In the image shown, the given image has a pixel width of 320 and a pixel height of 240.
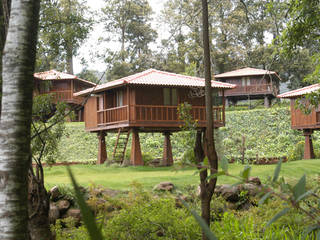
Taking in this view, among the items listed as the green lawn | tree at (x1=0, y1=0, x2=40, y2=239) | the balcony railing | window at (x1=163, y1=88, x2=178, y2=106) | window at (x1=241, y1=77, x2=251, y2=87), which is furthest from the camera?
window at (x1=241, y1=77, x2=251, y2=87)

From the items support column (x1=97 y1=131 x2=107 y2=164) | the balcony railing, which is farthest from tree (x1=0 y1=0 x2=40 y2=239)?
support column (x1=97 y1=131 x2=107 y2=164)

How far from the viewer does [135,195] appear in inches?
368

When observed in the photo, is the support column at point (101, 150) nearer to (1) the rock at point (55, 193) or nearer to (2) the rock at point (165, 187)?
(2) the rock at point (165, 187)

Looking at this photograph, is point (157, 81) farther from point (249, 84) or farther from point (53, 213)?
point (249, 84)

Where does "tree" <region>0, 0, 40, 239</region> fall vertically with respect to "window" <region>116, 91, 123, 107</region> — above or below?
below

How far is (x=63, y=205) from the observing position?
390 inches

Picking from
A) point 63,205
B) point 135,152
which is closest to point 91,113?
point 135,152

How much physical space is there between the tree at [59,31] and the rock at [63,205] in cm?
322

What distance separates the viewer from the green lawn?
12.7 m

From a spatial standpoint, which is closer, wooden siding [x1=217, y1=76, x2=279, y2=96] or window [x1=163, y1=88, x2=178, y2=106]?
window [x1=163, y1=88, x2=178, y2=106]

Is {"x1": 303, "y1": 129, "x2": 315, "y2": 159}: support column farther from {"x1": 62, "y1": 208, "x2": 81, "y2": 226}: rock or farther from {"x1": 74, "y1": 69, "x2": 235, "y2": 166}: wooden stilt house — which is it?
{"x1": 62, "y1": 208, "x2": 81, "y2": 226}: rock

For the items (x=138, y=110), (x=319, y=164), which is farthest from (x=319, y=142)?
(x=138, y=110)

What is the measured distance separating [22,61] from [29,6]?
1.41ft

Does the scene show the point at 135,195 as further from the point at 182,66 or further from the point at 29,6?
the point at 182,66
